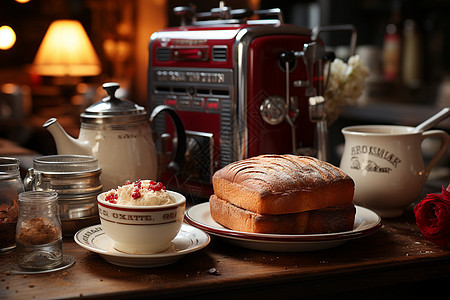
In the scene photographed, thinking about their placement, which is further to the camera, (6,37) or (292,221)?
(6,37)

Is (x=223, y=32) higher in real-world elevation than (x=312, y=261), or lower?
higher

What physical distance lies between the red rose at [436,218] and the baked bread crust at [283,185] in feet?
0.44

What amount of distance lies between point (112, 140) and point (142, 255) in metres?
0.38

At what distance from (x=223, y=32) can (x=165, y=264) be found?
647 millimetres

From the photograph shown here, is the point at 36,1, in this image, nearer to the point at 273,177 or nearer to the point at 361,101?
the point at 361,101

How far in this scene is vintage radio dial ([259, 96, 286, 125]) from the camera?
4.41 feet

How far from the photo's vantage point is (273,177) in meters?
1.02

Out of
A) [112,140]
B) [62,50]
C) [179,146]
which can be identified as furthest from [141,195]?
[62,50]

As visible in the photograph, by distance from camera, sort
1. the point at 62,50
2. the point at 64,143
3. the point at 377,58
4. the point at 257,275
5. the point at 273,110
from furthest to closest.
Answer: the point at 62,50, the point at 377,58, the point at 273,110, the point at 64,143, the point at 257,275

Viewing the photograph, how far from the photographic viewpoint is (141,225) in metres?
0.92

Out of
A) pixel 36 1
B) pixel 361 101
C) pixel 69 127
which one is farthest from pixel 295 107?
pixel 36 1

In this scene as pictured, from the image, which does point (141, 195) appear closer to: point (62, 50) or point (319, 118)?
Result: point (319, 118)

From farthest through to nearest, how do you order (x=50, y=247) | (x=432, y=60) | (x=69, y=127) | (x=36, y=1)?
(x=36, y=1) < (x=69, y=127) < (x=432, y=60) < (x=50, y=247)

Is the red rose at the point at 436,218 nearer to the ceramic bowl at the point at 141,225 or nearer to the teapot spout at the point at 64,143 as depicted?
the ceramic bowl at the point at 141,225
